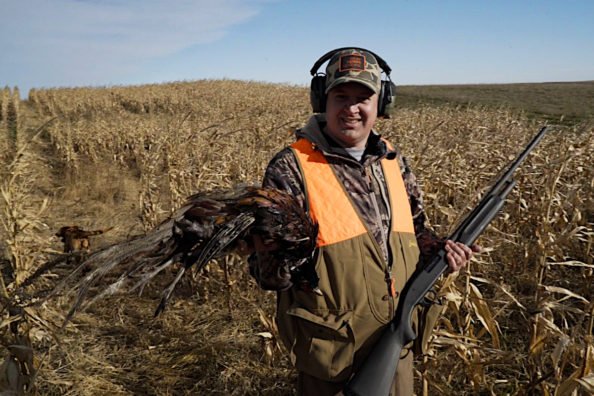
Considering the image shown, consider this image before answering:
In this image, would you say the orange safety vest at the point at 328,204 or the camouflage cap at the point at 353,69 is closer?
the orange safety vest at the point at 328,204

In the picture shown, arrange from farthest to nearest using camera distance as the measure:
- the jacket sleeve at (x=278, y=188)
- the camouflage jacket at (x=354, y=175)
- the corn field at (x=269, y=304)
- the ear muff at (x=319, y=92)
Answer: the corn field at (x=269, y=304) → the ear muff at (x=319, y=92) → the camouflage jacket at (x=354, y=175) → the jacket sleeve at (x=278, y=188)

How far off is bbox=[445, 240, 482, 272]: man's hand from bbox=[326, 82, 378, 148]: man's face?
73 cm

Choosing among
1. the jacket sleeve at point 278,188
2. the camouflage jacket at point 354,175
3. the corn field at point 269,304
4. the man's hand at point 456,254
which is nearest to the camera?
the jacket sleeve at point 278,188

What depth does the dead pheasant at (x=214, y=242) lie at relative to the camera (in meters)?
1.41

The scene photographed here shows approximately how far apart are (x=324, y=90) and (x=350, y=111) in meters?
0.26

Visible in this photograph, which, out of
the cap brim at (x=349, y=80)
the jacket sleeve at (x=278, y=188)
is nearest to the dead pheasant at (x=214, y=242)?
the jacket sleeve at (x=278, y=188)

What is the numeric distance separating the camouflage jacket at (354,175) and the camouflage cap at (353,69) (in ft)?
0.86

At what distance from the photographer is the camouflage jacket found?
2014 millimetres

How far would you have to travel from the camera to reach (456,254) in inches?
85.3

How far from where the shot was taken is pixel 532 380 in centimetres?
272

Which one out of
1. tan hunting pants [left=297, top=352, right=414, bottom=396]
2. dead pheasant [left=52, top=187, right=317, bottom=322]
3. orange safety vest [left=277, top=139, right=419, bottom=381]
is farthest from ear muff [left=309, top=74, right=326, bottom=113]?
tan hunting pants [left=297, top=352, right=414, bottom=396]

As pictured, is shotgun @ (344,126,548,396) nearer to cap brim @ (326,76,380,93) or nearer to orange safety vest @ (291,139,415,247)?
orange safety vest @ (291,139,415,247)

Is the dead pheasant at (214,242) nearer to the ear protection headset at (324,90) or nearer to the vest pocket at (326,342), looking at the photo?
the vest pocket at (326,342)

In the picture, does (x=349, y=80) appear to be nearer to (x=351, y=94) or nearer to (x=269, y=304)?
(x=351, y=94)
